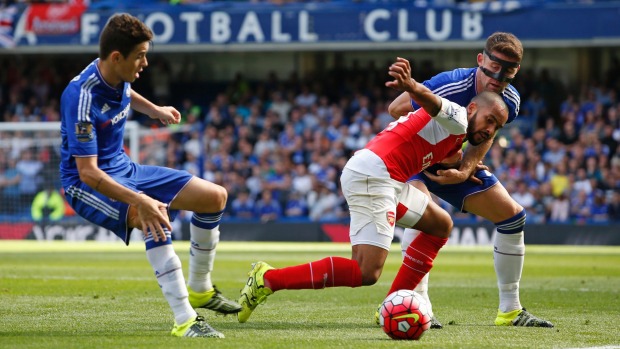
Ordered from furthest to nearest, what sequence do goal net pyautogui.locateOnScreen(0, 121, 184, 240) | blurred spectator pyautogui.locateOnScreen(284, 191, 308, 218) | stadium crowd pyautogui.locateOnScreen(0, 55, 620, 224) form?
blurred spectator pyautogui.locateOnScreen(284, 191, 308, 218), stadium crowd pyautogui.locateOnScreen(0, 55, 620, 224), goal net pyautogui.locateOnScreen(0, 121, 184, 240)

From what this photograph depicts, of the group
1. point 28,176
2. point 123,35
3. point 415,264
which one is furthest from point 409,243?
point 28,176

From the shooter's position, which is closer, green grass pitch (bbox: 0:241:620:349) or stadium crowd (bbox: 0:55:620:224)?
green grass pitch (bbox: 0:241:620:349)

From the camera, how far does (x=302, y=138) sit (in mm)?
26266

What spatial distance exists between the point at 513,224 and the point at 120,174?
3.13m

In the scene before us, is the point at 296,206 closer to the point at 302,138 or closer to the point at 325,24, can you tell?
the point at 302,138

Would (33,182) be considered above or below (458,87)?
below

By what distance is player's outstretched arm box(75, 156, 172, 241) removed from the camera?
20.5ft

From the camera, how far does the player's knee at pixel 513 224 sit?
8011 mm

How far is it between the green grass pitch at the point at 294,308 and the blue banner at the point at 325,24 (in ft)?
35.6

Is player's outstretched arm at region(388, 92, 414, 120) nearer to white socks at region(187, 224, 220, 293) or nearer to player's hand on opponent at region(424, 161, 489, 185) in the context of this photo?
player's hand on opponent at region(424, 161, 489, 185)

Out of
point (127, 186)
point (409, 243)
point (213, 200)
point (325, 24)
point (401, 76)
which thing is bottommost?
point (325, 24)

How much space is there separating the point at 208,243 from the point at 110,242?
15.6 m

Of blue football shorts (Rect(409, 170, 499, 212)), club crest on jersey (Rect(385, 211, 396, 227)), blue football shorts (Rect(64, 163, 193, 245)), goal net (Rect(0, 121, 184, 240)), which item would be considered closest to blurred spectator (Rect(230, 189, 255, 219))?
goal net (Rect(0, 121, 184, 240))

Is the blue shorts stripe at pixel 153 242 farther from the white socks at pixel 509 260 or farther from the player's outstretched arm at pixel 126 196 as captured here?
the white socks at pixel 509 260
